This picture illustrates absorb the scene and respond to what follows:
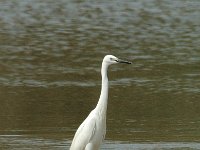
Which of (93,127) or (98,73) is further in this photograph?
(98,73)

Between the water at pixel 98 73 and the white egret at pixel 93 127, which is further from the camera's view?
the water at pixel 98 73

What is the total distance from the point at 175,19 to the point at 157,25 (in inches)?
47.6

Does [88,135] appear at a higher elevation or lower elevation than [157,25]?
higher

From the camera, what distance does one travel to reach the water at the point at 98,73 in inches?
513

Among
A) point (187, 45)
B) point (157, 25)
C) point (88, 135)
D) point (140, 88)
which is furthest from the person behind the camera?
point (157, 25)

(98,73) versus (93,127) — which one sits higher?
(93,127)

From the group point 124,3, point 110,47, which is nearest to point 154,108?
point 110,47

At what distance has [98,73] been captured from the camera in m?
18.2

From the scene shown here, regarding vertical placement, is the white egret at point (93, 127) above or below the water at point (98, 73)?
above

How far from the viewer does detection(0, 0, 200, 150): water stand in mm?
13031

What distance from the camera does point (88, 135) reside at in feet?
34.2

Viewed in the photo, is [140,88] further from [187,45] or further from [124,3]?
[124,3]

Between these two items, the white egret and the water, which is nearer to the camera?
the white egret

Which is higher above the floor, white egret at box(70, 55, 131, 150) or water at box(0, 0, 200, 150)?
white egret at box(70, 55, 131, 150)
